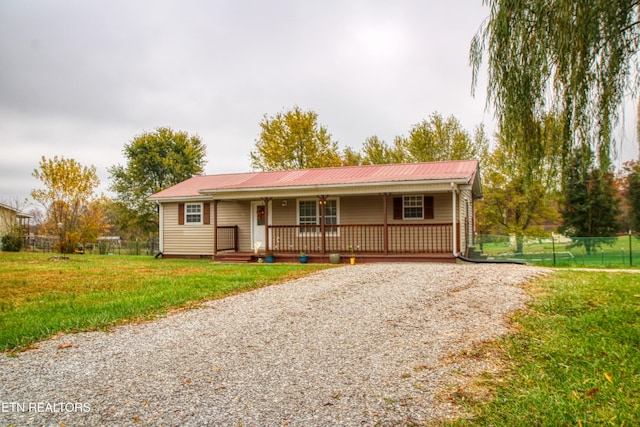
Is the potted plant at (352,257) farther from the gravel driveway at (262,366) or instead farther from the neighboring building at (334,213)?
the gravel driveway at (262,366)

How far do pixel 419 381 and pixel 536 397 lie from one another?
2.78ft

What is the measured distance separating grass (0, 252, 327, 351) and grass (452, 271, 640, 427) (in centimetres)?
463

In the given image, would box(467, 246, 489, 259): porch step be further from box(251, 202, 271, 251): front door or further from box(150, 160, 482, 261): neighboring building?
box(251, 202, 271, 251): front door

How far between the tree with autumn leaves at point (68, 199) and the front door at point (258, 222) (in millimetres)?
11973

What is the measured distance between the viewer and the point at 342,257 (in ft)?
46.9

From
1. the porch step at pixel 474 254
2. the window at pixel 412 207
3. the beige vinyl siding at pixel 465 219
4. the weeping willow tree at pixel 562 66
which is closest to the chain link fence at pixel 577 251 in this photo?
the porch step at pixel 474 254

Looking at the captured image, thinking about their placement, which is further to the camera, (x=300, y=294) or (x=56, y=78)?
(x=56, y=78)

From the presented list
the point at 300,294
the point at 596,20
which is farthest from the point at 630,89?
the point at 300,294

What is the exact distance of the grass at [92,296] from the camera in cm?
535

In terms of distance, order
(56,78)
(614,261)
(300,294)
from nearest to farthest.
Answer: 1. (300,294)
2. (56,78)
3. (614,261)

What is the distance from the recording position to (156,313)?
610 cm

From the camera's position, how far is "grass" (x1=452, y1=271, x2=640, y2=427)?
277 centimetres

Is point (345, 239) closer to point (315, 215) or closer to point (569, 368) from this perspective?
point (315, 215)

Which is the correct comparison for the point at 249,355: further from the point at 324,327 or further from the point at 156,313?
the point at 156,313
